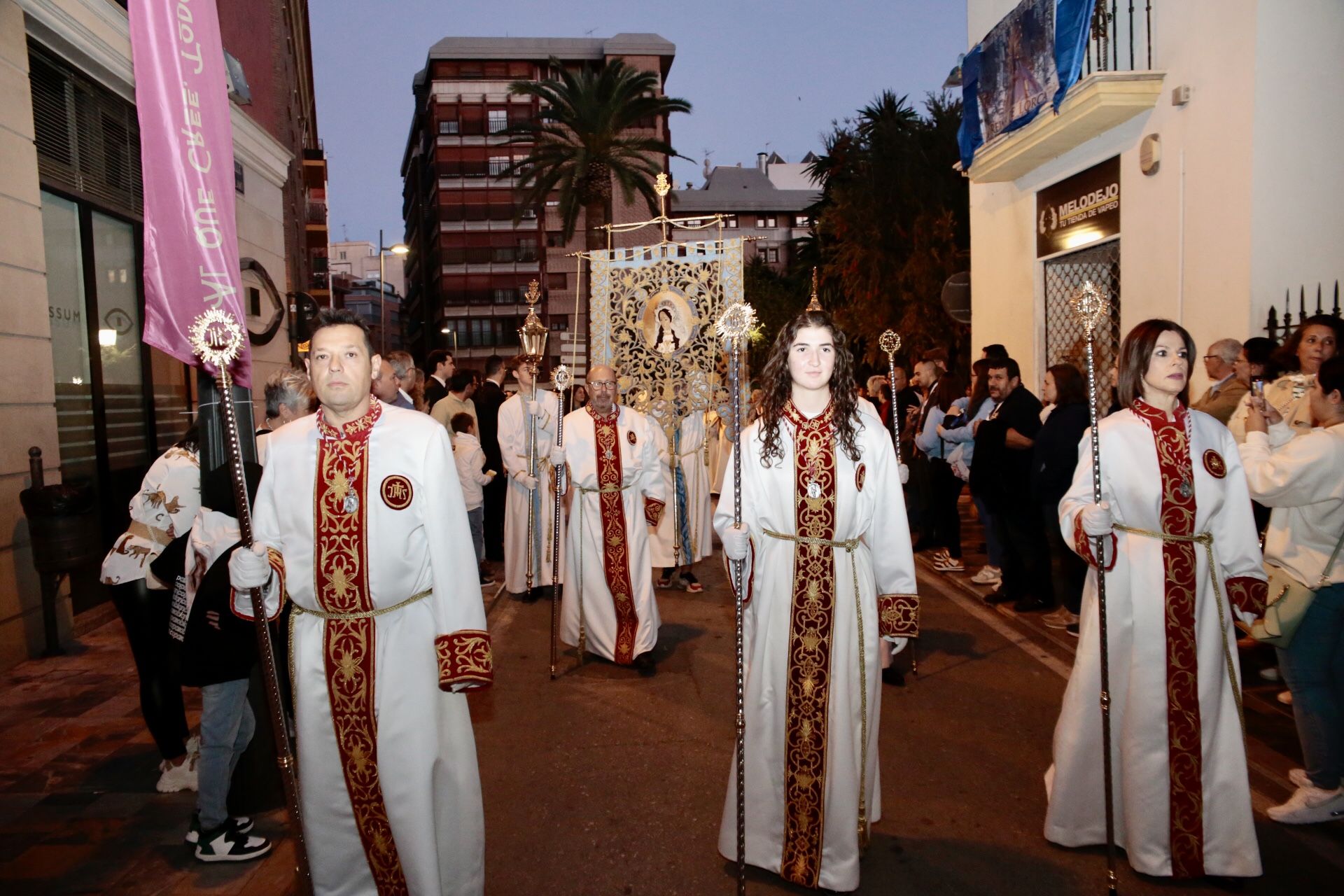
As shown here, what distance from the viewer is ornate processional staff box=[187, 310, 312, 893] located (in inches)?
→ 112

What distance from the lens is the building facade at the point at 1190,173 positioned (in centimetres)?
809

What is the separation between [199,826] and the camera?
4.01 m

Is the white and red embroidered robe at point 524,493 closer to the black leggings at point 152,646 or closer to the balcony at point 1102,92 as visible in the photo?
the black leggings at point 152,646

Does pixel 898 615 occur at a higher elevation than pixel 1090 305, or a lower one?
lower

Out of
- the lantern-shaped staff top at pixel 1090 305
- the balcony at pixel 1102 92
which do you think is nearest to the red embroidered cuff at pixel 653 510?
the lantern-shaped staff top at pixel 1090 305

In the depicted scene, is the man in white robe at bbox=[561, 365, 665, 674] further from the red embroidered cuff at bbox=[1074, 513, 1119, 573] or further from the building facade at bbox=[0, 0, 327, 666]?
the building facade at bbox=[0, 0, 327, 666]

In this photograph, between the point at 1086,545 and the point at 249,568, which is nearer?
the point at 249,568

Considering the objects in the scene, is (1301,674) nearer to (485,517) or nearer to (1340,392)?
(1340,392)

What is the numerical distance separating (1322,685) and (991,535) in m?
4.43

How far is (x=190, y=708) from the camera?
582 centimetres

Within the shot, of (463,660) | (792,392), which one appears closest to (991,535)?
(792,392)

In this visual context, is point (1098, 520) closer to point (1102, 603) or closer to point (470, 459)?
point (1102, 603)

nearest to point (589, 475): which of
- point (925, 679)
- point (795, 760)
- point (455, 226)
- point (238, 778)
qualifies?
point (925, 679)

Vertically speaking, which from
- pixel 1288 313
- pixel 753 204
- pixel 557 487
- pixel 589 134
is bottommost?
pixel 557 487
